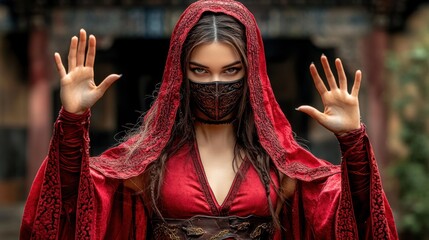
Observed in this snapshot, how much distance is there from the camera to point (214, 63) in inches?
158

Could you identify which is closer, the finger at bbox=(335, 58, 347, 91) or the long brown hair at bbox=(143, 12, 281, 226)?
the finger at bbox=(335, 58, 347, 91)

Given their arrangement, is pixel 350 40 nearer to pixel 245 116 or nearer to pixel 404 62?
pixel 404 62

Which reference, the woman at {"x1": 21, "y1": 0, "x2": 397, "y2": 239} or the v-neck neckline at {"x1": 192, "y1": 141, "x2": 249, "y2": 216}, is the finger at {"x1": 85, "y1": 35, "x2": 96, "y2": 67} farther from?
the v-neck neckline at {"x1": 192, "y1": 141, "x2": 249, "y2": 216}

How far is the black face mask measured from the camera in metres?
4.00

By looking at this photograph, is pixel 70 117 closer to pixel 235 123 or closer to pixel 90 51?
pixel 90 51

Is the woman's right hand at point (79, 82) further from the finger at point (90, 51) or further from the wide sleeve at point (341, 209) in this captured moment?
the wide sleeve at point (341, 209)

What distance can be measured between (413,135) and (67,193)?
6.80 meters

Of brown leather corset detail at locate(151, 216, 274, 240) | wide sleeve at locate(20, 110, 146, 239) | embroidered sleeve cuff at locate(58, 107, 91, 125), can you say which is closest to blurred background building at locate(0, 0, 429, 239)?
brown leather corset detail at locate(151, 216, 274, 240)

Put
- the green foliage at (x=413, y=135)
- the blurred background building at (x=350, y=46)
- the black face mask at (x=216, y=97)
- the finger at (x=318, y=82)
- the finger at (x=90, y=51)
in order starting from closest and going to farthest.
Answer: the finger at (x=90, y=51) < the finger at (x=318, y=82) < the black face mask at (x=216, y=97) < the green foliage at (x=413, y=135) < the blurred background building at (x=350, y=46)

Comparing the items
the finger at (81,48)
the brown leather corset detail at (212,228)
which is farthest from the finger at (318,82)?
the finger at (81,48)

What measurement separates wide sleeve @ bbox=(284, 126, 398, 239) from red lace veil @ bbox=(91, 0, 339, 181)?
9cm

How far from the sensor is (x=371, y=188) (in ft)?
12.7

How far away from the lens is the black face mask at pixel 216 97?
158 inches

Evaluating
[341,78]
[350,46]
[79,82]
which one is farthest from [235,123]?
[350,46]
